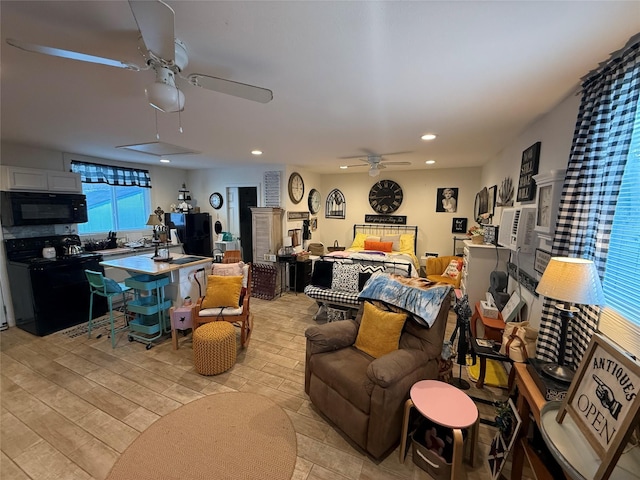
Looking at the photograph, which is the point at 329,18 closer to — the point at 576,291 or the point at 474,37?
the point at 474,37

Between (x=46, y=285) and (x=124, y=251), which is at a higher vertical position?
(x=124, y=251)

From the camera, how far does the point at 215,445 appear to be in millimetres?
1842

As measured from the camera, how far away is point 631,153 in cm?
132

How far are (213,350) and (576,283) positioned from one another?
2.76 m

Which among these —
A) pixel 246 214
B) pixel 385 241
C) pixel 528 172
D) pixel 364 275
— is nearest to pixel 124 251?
pixel 246 214

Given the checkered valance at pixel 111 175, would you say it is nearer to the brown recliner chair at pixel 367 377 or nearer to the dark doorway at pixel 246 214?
the dark doorway at pixel 246 214

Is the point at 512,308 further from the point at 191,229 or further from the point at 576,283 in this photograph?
the point at 191,229

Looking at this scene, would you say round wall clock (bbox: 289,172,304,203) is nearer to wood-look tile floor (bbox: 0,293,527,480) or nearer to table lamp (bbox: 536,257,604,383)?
wood-look tile floor (bbox: 0,293,527,480)

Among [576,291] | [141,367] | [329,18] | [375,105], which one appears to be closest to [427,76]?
[375,105]

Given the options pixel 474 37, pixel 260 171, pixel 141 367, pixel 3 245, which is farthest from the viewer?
pixel 260 171

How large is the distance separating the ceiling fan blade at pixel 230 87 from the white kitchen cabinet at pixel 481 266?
9.59ft

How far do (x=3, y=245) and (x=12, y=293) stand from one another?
0.65 metres

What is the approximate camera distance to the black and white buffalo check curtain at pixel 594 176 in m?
1.32

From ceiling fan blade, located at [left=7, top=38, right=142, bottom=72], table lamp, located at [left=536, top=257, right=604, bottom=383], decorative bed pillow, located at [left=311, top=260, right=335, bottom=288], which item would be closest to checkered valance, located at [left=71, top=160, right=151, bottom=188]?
decorative bed pillow, located at [left=311, top=260, right=335, bottom=288]
